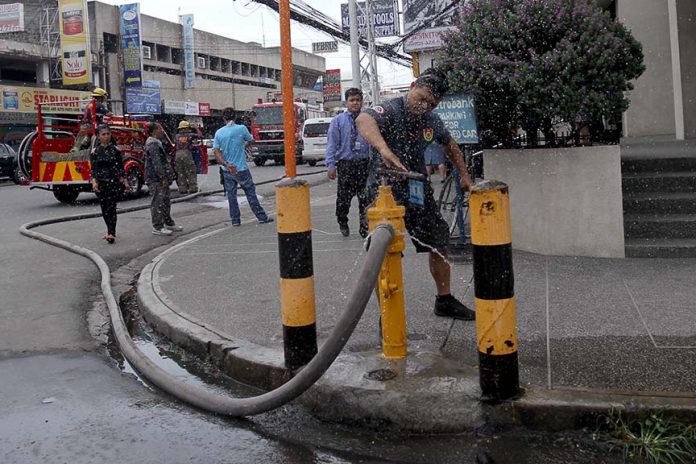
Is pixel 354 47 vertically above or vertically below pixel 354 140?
above

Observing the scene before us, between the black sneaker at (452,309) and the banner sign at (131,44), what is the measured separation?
4172cm

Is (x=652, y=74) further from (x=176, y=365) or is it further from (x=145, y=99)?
(x=145, y=99)

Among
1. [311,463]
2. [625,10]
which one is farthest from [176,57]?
[311,463]

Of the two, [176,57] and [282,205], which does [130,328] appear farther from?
[176,57]

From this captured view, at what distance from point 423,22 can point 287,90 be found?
18.3 metres

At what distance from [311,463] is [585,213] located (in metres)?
4.83

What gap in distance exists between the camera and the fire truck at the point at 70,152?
16422mm

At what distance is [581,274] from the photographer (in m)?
6.55

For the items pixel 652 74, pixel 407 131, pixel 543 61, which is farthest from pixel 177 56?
pixel 407 131

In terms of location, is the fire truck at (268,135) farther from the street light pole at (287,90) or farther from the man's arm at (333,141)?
the street light pole at (287,90)

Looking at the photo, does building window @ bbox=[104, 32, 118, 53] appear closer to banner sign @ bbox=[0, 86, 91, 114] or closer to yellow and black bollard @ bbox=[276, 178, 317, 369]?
banner sign @ bbox=[0, 86, 91, 114]

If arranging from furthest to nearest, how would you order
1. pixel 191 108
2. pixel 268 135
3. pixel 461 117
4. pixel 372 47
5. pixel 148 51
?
1. pixel 191 108
2. pixel 148 51
3. pixel 268 135
4. pixel 372 47
5. pixel 461 117

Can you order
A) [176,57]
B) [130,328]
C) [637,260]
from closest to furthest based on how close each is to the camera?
[130,328], [637,260], [176,57]

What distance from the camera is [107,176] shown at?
1023 cm
